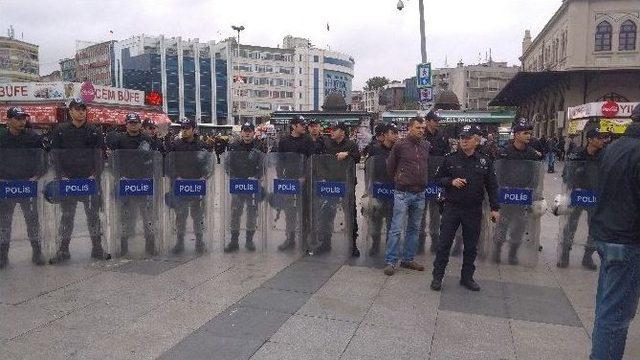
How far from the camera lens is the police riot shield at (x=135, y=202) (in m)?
6.30

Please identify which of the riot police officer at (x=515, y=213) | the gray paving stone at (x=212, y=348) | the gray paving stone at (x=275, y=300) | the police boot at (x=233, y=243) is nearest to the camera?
the gray paving stone at (x=212, y=348)

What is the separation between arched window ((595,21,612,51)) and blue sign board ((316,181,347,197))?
1488 inches

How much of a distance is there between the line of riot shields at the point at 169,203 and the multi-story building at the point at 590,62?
2903 cm

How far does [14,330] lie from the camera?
4.03 meters

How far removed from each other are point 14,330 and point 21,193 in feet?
8.07

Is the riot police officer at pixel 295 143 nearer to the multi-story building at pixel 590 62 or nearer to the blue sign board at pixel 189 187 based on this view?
the blue sign board at pixel 189 187

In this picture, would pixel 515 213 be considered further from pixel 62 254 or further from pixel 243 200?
pixel 62 254

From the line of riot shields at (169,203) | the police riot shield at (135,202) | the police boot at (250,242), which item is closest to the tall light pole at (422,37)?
the line of riot shields at (169,203)

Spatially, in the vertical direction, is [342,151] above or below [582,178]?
above

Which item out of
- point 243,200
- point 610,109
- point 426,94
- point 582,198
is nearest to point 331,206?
point 243,200

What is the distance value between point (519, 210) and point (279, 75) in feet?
349

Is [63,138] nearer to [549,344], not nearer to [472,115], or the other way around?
[549,344]

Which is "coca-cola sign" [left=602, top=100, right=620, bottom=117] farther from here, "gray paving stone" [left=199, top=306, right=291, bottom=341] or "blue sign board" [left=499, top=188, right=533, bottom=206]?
"gray paving stone" [left=199, top=306, right=291, bottom=341]

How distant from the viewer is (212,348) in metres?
3.78
